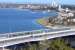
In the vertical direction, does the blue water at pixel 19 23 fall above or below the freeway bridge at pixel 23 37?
below

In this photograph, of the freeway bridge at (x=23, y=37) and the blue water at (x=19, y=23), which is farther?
the blue water at (x=19, y=23)

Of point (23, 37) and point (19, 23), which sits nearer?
point (23, 37)

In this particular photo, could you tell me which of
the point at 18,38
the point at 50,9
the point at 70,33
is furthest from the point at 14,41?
the point at 50,9

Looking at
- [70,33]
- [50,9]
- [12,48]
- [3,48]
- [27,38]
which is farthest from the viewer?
[50,9]

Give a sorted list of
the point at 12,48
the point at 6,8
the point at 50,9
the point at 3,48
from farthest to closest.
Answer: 1. the point at 6,8
2. the point at 50,9
3. the point at 12,48
4. the point at 3,48

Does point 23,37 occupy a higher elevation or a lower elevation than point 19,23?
higher

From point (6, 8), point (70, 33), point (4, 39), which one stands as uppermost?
point (4, 39)

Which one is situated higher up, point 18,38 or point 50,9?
point 18,38

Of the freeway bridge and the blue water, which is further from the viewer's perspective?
the blue water

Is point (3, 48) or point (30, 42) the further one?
Answer: point (30, 42)

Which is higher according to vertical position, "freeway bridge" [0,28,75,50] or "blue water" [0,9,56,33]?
"freeway bridge" [0,28,75,50]

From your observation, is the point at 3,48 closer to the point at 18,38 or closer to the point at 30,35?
the point at 18,38
